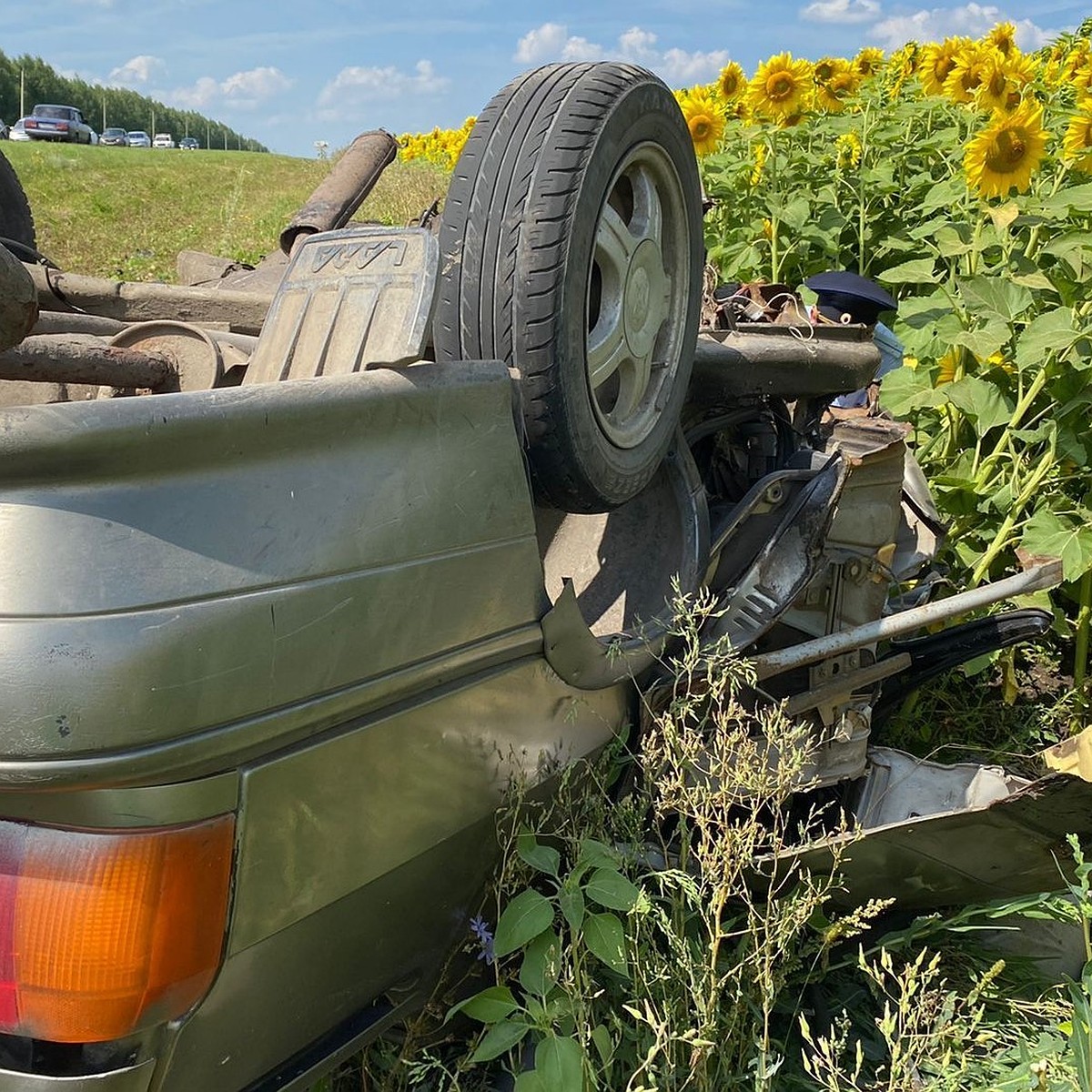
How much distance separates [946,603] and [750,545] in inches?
19.1

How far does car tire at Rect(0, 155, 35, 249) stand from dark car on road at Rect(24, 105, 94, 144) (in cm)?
4708

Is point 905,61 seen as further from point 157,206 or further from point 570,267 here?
point 157,206

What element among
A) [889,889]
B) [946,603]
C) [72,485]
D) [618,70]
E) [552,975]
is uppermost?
[618,70]

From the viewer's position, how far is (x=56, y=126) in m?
46.0

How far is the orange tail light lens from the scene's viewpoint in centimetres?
119

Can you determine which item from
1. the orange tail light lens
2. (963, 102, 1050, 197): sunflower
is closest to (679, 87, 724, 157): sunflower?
(963, 102, 1050, 197): sunflower

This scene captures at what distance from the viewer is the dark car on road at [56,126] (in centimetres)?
4522

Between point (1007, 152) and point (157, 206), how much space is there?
1420 centimetres

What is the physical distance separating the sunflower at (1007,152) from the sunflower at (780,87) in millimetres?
1970

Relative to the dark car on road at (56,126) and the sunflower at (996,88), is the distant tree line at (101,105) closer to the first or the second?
the dark car on road at (56,126)

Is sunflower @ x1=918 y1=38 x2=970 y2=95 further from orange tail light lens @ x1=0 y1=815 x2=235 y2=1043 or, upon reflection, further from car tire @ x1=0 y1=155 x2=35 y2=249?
orange tail light lens @ x1=0 y1=815 x2=235 y2=1043

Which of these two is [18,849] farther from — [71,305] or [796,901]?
[71,305]

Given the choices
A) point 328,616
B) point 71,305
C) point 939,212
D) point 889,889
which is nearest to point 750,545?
point 889,889

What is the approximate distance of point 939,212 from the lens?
5.95 meters
